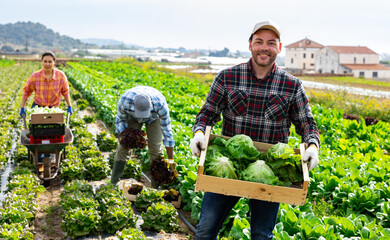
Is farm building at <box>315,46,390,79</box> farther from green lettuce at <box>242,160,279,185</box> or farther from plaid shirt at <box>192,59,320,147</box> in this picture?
green lettuce at <box>242,160,279,185</box>

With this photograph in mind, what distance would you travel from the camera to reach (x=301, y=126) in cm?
312

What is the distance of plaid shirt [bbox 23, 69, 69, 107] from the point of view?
6656mm

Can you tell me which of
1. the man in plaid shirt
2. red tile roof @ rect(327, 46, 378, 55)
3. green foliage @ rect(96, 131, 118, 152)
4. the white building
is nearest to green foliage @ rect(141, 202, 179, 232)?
the man in plaid shirt

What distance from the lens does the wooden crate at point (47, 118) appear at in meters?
5.84

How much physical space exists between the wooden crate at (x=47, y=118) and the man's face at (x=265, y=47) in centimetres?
394

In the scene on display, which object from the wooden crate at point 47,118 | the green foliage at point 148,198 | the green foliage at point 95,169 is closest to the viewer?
the green foliage at point 148,198

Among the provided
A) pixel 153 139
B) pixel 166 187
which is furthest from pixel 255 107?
pixel 166 187

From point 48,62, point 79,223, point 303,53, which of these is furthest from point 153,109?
point 303,53

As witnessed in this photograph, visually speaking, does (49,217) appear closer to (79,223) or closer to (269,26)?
(79,223)

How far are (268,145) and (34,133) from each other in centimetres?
418

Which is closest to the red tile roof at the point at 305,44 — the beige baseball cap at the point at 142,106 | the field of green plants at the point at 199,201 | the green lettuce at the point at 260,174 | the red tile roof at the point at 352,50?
the red tile roof at the point at 352,50

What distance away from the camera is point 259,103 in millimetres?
3070

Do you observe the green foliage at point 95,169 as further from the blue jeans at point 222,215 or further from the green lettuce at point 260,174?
the green lettuce at point 260,174

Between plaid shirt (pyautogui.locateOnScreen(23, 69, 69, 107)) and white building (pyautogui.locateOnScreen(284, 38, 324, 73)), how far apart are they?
74.0m
